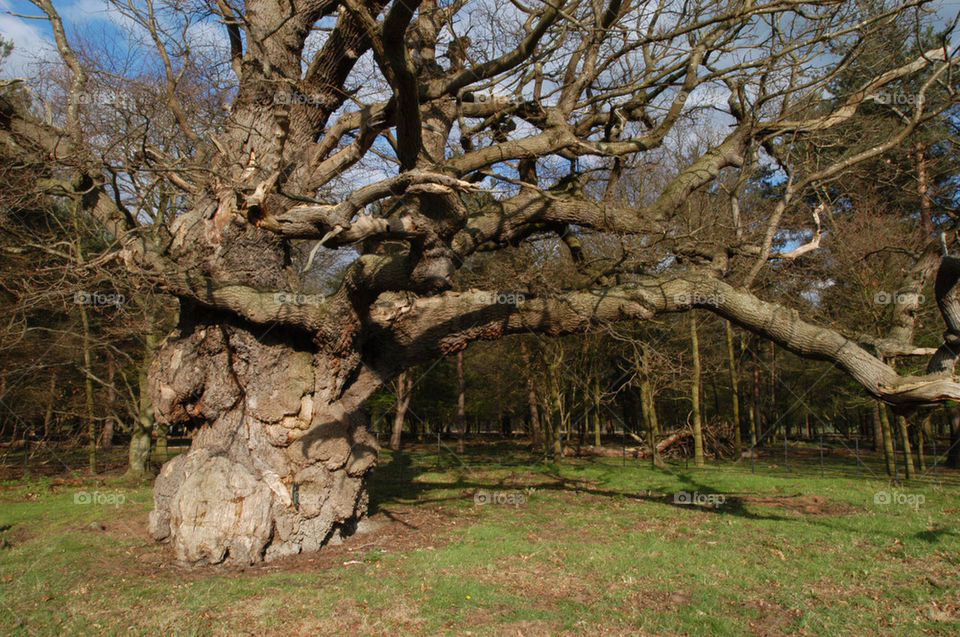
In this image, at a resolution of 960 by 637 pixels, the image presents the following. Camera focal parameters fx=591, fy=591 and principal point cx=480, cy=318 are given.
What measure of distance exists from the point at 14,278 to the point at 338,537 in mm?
9120

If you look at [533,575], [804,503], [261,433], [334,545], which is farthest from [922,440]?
[261,433]

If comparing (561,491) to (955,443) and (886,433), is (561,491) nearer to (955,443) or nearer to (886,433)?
(886,433)

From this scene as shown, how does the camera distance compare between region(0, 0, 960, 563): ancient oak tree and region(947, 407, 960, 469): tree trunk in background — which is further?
region(947, 407, 960, 469): tree trunk in background

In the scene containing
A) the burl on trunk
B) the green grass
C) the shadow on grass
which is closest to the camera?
the green grass

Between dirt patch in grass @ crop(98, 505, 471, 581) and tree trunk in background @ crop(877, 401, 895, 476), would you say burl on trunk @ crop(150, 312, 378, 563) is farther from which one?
tree trunk in background @ crop(877, 401, 895, 476)

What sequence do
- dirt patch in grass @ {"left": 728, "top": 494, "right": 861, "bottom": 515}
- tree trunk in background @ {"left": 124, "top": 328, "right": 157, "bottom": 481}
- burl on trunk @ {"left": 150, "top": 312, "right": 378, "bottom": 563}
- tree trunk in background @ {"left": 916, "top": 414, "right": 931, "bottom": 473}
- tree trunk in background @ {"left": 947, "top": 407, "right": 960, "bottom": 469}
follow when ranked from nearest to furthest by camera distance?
burl on trunk @ {"left": 150, "top": 312, "right": 378, "bottom": 563}, dirt patch in grass @ {"left": 728, "top": 494, "right": 861, "bottom": 515}, tree trunk in background @ {"left": 124, "top": 328, "right": 157, "bottom": 481}, tree trunk in background @ {"left": 916, "top": 414, "right": 931, "bottom": 473}, tree trunk in background @ {"left": 947, "top": 407, "right": 960, "bottom": 469}

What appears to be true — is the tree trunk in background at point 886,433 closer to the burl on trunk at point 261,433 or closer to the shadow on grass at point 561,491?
the shadow on grass at point 561,491

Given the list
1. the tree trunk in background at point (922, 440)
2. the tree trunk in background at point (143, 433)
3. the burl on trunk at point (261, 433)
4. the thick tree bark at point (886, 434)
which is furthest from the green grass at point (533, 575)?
the tree trunk in background at point (922, 440)

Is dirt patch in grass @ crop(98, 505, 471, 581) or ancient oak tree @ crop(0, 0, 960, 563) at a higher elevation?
ancient oak tree @ crop(0, 0, 960, 563)

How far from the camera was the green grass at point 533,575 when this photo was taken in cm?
474

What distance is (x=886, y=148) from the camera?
291 inches

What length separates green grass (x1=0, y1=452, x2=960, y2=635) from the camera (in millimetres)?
4742

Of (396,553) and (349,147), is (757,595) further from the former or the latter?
(349,147)

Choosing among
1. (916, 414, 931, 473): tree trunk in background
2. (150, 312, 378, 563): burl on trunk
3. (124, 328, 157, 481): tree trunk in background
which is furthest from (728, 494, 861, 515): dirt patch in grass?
(124, 328, 157, 481): tree trunk in background
